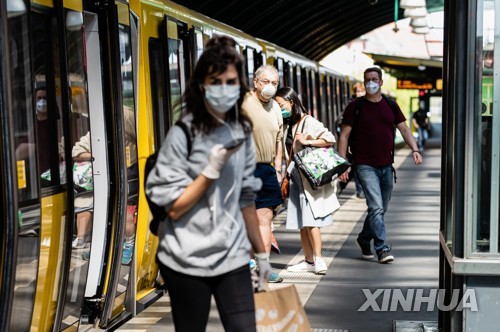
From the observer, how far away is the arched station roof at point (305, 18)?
2353 centimetres

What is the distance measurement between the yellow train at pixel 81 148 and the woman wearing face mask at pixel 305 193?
1014 mm

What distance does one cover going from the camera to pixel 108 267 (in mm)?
7840

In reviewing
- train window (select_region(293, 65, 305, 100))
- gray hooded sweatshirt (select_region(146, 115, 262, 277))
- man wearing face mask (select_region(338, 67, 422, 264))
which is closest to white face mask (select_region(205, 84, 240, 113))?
gray hooded sweatshirt (select_region(146, 115, 262, 277))

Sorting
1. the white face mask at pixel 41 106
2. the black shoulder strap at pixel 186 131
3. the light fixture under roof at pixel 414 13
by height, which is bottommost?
the black shoulder strap at pixel 186 131

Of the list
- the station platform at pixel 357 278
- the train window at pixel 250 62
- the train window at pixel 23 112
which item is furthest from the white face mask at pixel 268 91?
the train window at pixel 250 62

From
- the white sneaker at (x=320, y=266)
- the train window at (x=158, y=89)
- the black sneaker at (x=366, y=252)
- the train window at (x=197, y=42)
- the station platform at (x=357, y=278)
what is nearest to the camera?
the station platform at (x=357, y=278)

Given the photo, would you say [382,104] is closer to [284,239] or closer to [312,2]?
[284,239]

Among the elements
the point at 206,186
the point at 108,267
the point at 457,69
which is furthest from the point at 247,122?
the point at 108,267

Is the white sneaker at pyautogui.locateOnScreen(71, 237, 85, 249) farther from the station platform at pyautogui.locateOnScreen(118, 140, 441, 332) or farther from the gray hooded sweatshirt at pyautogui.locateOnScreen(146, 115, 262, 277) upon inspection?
the gray hooded sweatshirt at pyautogui.locateOnScreen(146, 115, 262, 277)

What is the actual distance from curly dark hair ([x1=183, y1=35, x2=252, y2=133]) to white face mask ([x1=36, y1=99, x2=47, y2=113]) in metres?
1.56

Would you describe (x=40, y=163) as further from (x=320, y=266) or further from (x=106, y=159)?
(x=320, y=266)

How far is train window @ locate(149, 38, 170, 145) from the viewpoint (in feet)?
30.1

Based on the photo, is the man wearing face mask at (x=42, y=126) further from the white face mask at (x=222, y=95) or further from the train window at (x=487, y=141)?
the train window at (x=487, y=141)

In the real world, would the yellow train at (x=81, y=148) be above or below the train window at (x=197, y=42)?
below
